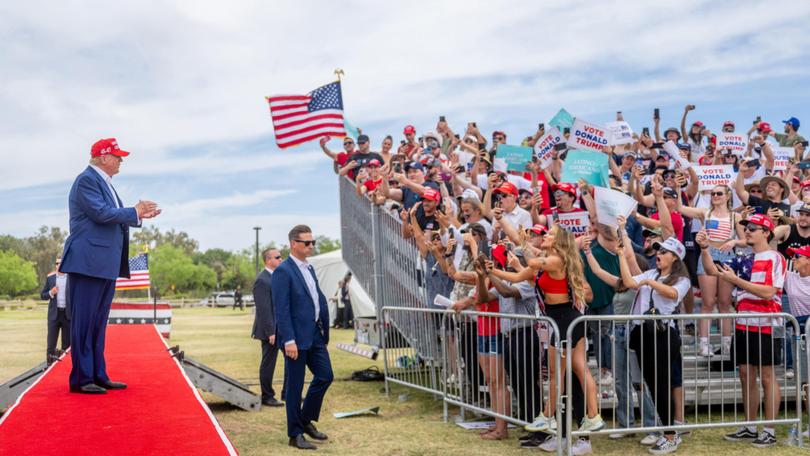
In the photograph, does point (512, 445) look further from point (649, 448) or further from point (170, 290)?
point (170, 290)

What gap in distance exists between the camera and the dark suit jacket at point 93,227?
20.1 feet

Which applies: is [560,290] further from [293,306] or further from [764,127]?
[764,127]

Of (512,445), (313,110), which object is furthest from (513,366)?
(313,110)

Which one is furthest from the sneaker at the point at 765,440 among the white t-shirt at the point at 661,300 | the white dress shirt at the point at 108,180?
the white dress shirt at the point at 108,180

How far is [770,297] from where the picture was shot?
7.73 meters

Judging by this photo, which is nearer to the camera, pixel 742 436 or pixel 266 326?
pixel 742 436

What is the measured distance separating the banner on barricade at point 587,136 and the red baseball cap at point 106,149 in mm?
7368

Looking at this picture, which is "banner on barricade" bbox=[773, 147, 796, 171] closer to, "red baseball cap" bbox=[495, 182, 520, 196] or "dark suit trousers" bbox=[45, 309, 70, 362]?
"red baseball cap" bbox=[495, 182, 520, 196]

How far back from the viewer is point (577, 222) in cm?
880

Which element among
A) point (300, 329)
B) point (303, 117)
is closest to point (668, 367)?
point (300, 329)

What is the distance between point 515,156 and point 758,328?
5345 mm

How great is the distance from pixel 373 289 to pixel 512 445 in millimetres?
4842

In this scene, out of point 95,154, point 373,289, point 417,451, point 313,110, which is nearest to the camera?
point 95,154

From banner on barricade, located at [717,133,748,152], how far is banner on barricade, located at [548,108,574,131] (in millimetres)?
2431
